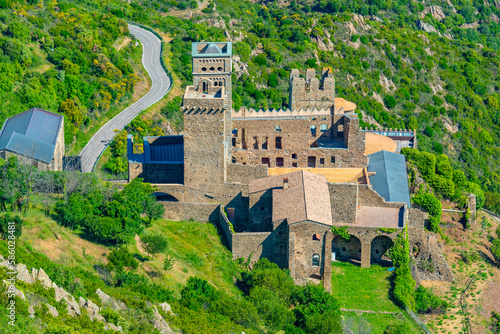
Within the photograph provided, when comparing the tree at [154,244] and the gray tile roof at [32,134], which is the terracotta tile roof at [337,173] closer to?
the tree at [154,244]

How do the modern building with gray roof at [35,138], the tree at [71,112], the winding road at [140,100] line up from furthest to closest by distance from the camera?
the tree at [71,112] < the winding road at [140,100] < the modern building with gray roof at [35,138]

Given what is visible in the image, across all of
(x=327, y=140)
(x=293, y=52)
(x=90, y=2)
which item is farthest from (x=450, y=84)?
(x=327, y=140)

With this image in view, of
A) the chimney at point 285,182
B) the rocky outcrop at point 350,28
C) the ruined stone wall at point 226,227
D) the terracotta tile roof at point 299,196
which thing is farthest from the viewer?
the rocky outcrop at point 350,28

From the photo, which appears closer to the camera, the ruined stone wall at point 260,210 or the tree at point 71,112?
the ruined stone wall at point 260,210

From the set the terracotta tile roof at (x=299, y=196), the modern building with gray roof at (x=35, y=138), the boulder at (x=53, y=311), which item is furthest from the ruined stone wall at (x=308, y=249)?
the modern building with gray roof at (x=35, y=138)

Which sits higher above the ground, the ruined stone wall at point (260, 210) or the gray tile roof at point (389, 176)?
the gray tile roof at point (389, 176)

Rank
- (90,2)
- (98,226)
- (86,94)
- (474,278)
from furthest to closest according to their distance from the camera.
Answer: (90,2), (86,94), (474,278), (98,226)

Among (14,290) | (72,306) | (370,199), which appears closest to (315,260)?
(370,199)

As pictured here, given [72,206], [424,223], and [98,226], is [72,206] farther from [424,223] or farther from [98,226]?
[424,223]
